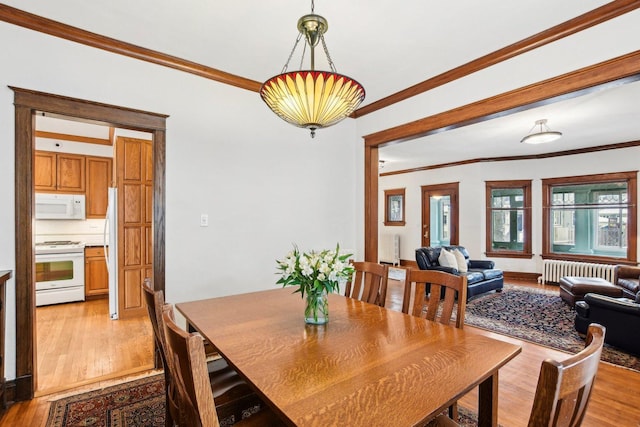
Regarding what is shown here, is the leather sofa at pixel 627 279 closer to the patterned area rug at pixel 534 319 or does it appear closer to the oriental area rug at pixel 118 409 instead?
the patterned area rug at pixel 534 319

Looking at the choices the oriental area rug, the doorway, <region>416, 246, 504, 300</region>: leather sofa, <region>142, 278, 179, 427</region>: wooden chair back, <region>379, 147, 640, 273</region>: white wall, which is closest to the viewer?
<region>142, 278, 179, 427</region>: wooden chair back

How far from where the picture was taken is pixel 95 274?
15.8 feet

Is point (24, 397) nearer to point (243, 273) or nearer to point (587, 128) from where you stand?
point (243, 273)

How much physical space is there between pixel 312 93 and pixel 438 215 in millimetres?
7135

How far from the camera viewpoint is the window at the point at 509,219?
22.2 ft

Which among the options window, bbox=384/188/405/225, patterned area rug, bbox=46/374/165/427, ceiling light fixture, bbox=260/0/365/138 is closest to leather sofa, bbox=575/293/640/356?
ceiling light fixture, bbox=260/0/365/138

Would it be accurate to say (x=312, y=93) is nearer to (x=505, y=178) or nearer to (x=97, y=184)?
(x=97, y=184)

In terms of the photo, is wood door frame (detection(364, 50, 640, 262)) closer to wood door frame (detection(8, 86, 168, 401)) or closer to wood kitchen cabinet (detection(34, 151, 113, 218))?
wood door frame (detection(8, 86, 168, 401))

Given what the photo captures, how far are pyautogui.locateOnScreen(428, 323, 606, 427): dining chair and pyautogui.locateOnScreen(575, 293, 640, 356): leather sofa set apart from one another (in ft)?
9.84

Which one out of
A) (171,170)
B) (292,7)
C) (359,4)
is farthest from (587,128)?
(171,170)

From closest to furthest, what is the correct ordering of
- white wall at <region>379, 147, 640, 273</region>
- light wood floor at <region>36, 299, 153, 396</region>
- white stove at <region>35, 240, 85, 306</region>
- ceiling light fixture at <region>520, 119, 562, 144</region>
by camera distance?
1. light wood floor at <region>36, 299, 153, 396</region>
2. ceiling light fixture at <region>520, 119, 562, 144</region>
3. white stove at <region>35, 240, 85, 306</region>
4. white wall at <region>379, 147, 640, 273</region>

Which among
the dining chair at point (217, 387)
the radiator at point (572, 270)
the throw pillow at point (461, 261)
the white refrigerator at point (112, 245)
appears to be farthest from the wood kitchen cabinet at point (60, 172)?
the radiator at point (572, 270)

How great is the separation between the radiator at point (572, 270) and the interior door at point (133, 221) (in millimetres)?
7075

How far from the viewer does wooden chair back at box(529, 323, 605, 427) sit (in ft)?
2.25
